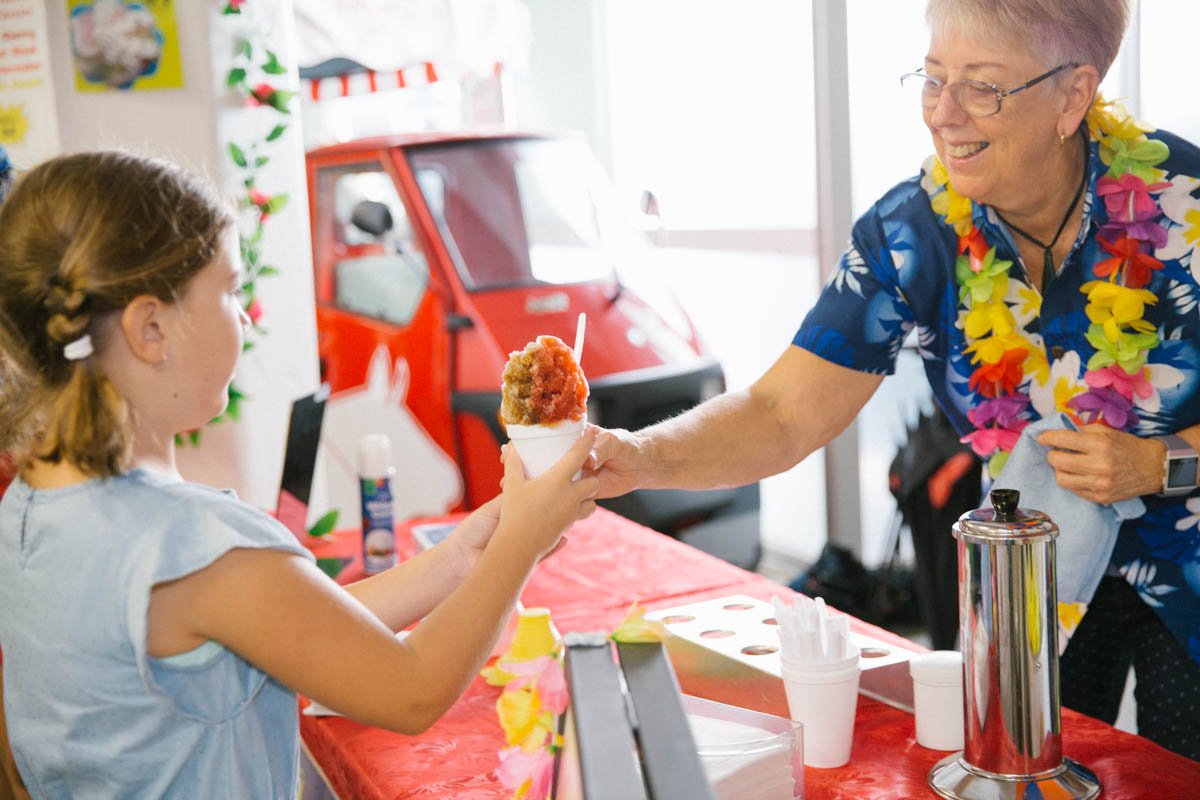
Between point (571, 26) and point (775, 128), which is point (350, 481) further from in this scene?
point (571, 26)

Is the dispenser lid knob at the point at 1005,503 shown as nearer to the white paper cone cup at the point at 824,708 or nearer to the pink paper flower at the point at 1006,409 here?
the white paper cone cup at the point at 824,708

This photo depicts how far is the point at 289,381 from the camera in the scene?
364cm

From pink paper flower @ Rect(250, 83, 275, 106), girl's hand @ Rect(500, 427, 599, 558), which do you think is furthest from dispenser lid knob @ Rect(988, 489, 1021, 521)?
pink paper flower @ Rect(250, 83, 275, 106)

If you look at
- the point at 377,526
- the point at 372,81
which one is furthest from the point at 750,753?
the point at 372,81

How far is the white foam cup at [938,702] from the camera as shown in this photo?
1508 mm

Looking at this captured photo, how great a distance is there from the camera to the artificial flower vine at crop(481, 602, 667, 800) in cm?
112

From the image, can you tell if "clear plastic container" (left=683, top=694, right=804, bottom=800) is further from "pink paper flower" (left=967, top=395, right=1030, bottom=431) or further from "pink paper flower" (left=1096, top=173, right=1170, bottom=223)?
"pink paper flower" (left=1096, top=173, right=1170, bottom=223)

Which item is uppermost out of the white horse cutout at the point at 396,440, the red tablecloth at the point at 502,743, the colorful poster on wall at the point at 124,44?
the colorful poster on wall at the point at 124,44

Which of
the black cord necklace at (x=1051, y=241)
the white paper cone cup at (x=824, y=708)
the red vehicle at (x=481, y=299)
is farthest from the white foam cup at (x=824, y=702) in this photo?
the red vehicle at (x=481, y=299)

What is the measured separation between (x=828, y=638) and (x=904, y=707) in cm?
27

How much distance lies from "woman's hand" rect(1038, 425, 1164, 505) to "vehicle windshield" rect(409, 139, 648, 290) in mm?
3422

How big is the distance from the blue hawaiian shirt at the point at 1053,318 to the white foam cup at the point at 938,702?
486 millimetres

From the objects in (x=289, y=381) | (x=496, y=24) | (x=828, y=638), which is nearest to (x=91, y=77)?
(x=289, y=381)

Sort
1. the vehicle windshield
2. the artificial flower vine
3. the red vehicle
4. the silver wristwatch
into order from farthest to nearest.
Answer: the vehicle windshield, the red vehicle, the silver wristwatch, the artificial flower vine
